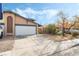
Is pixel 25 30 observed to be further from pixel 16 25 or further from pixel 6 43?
pixel 6 43

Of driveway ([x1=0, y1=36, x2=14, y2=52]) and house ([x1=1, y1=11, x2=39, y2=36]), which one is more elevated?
house ([x1=1, y1=11, x2=39, y2=36])

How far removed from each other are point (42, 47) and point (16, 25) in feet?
0.91

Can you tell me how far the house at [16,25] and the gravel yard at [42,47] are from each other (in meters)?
0.05

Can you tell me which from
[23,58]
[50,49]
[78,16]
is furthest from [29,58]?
[78,16]

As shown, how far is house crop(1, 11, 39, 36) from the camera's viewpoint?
164 centimetres

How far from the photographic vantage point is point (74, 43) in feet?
5.33

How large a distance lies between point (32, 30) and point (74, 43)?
353mm

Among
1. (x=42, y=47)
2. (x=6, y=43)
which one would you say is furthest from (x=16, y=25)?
(x=42, y=47)

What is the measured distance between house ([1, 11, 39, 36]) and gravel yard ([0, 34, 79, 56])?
0.05m

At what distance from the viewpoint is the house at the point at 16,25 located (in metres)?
1.64

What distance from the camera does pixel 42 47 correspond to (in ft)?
5.34

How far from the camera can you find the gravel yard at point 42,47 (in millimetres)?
1623

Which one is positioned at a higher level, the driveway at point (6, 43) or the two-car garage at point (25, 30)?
the two-car garage at point (25, 30)

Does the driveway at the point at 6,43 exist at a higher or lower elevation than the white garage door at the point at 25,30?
lower
